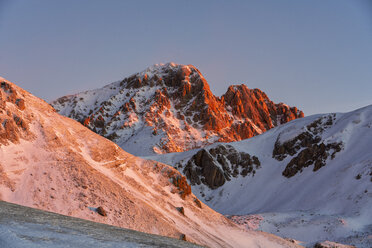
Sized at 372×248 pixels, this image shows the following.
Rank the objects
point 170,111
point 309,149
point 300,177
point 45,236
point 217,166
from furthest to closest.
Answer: point 170,111, point 217,166, point 309,149, point 300,177, point 45,236

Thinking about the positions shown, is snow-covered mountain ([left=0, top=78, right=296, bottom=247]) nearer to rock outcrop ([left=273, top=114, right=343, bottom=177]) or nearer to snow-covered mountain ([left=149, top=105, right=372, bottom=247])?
snow-covered mountain ([left=149, top=105, right=372, bottom=247])

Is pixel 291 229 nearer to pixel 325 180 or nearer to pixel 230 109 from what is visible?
pixel 325 180

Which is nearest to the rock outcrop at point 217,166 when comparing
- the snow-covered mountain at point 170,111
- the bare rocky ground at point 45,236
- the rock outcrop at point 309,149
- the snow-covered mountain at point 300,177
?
the snow-covered mountain at point 300,177

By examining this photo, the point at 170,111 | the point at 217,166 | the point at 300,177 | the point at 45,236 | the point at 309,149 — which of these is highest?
the point at 170,111

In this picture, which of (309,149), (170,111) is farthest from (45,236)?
(170,111)

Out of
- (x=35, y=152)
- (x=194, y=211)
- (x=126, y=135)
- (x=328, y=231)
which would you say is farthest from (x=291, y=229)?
(x=126, y=135)

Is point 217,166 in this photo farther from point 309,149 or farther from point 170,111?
point 170,111
